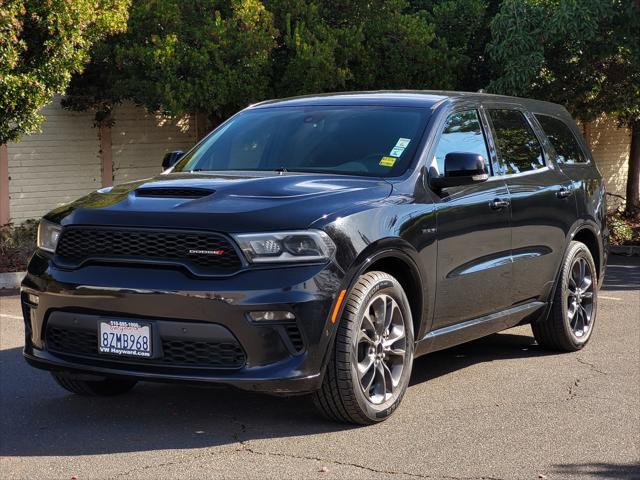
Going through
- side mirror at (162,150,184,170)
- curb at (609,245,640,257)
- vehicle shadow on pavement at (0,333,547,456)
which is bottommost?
curb at (609,245,640,257)

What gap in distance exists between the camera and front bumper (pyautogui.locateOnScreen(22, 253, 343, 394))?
5.43m

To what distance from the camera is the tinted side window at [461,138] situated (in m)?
6.79

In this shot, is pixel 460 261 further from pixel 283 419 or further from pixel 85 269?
pixel 85 269

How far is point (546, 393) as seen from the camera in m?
6.93

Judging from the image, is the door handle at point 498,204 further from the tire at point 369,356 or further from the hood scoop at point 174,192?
the hood scoop at point 174,192

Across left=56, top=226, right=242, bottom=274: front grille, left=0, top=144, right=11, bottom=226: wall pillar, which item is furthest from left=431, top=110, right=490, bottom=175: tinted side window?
left=0, top=144, right=11, bottom=226: wall pillar

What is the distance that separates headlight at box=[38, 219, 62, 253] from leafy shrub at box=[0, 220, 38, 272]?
796 cm

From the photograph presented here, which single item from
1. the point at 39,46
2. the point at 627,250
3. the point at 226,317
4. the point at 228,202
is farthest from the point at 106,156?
the point at 226,317

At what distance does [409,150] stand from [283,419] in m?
1.75

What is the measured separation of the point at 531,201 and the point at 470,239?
3.12ft

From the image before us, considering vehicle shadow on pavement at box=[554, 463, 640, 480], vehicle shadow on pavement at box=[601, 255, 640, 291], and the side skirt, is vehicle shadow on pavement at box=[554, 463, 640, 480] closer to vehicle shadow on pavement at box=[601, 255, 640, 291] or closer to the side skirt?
the side skirt

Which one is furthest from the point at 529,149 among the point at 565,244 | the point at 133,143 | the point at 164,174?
the point at 133,143

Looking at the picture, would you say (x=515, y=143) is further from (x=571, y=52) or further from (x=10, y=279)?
(x=571, y=52)

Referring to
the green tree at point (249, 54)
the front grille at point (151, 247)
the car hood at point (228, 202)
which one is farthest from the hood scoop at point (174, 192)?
the green tree at point (249, 54)
